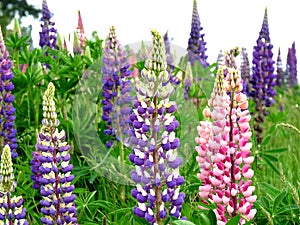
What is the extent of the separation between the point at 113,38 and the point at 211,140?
1733 millimetres

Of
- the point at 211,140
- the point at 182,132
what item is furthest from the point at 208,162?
the point at 182,132

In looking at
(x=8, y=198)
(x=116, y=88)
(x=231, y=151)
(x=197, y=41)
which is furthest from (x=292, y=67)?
(x=8, y=198)

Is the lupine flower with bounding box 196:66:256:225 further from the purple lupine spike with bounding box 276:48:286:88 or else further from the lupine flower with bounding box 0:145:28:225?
the purple lupine spike with bounding box 276:48:286:88

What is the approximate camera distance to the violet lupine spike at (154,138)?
2.34 metres

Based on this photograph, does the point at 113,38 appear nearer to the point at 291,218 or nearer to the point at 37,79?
the point at 37,79

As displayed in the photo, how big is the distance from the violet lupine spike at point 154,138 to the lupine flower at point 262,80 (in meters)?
4.03

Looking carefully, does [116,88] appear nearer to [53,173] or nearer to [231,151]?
[53,173]

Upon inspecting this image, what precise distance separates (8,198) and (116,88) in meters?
1.77

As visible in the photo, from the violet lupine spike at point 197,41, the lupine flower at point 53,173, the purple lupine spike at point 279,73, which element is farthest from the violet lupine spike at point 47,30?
the purple lupine spike at point 279,73

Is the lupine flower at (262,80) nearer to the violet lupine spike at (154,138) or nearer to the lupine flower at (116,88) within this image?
the lupine flower at (116,88)

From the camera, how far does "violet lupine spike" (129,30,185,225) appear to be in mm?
2338

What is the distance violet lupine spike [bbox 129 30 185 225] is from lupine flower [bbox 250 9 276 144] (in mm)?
4031

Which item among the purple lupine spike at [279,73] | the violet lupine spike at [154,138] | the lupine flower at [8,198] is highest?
the purple lupine spike at [279,73]

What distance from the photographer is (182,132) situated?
4.44m
